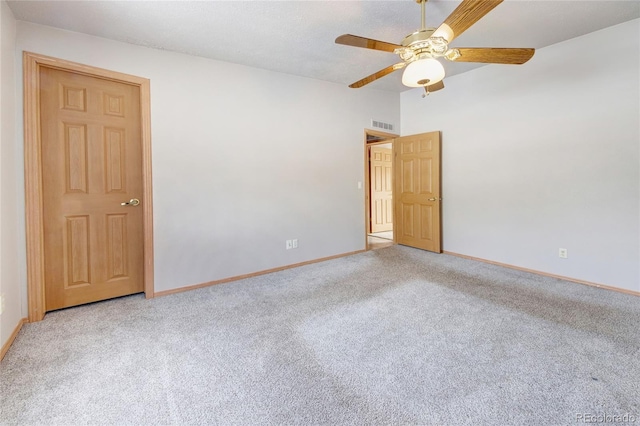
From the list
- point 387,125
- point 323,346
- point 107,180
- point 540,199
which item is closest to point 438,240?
point 540,199

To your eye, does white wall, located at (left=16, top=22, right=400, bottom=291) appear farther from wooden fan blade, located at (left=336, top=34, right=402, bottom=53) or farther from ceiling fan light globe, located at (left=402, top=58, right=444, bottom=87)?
ceiling fan light globe, located at (left=402, top=58, right=444, bottom=87)

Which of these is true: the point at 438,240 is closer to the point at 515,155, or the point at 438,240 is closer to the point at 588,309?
the point at 515,155

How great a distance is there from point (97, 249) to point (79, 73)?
1.61 meters

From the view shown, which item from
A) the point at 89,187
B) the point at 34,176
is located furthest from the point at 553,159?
the point at 34,176

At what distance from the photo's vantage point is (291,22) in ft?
8.40

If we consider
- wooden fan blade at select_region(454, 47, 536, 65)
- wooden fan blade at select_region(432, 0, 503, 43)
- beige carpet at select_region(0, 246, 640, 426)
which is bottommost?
beige carpet at select_region(0, 246, 640, 426)

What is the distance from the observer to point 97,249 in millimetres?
2809

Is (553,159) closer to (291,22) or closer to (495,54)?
(495,54)

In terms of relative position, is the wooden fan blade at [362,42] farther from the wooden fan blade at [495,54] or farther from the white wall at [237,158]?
the white wall at [237,158]

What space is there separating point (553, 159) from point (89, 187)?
4867 millimetres

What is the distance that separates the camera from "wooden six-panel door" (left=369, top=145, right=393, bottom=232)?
6492 millimetres

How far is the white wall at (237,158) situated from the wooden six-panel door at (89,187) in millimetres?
220

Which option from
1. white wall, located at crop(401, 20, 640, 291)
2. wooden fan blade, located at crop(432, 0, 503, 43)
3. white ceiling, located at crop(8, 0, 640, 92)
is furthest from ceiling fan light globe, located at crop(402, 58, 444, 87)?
white wall, located at crop(401, 20, 640, 291)

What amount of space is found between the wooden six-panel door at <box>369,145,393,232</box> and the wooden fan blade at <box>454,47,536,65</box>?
4.23 m
